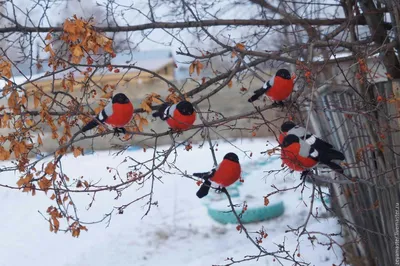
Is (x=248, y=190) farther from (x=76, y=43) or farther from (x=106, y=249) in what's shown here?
(x=76, y=43)

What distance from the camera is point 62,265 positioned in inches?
200

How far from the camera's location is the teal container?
19.6ft

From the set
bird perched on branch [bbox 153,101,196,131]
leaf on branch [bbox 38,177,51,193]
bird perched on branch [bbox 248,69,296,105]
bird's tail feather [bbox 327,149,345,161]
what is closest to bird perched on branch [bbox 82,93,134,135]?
bird perched on branch [bbox 153,101,196,131]

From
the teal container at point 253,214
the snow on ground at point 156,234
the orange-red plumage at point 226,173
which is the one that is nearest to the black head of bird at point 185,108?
the orange-red plumage at point 226,173

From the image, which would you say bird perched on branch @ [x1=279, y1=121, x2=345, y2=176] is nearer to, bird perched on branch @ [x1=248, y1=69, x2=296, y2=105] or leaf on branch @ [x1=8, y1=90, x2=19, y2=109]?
bird perched on branch @ [x1=248, y1=69, x2=296, y2=105]

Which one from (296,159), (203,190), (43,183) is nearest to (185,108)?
(203,190)

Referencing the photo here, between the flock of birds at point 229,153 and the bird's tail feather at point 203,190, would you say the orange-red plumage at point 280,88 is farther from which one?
the bird's tail feather at point 203,190

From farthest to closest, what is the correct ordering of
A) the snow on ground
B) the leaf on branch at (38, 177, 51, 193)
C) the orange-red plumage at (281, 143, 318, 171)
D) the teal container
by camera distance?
the teal container → the snow on ground → the leaf on branch at (38, 177, 51, 193) → the orange-red plumage at (281, 143, 318, 171)

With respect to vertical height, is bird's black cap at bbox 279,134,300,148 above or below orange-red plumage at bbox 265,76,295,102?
below

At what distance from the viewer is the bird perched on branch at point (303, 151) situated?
1.71 meters

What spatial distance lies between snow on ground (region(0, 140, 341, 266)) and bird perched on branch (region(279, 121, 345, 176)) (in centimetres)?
281

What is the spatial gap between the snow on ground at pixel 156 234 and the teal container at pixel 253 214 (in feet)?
0.22

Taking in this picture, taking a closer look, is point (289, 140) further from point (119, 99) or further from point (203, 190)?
point (119, 99)

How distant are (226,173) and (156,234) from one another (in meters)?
4.07
